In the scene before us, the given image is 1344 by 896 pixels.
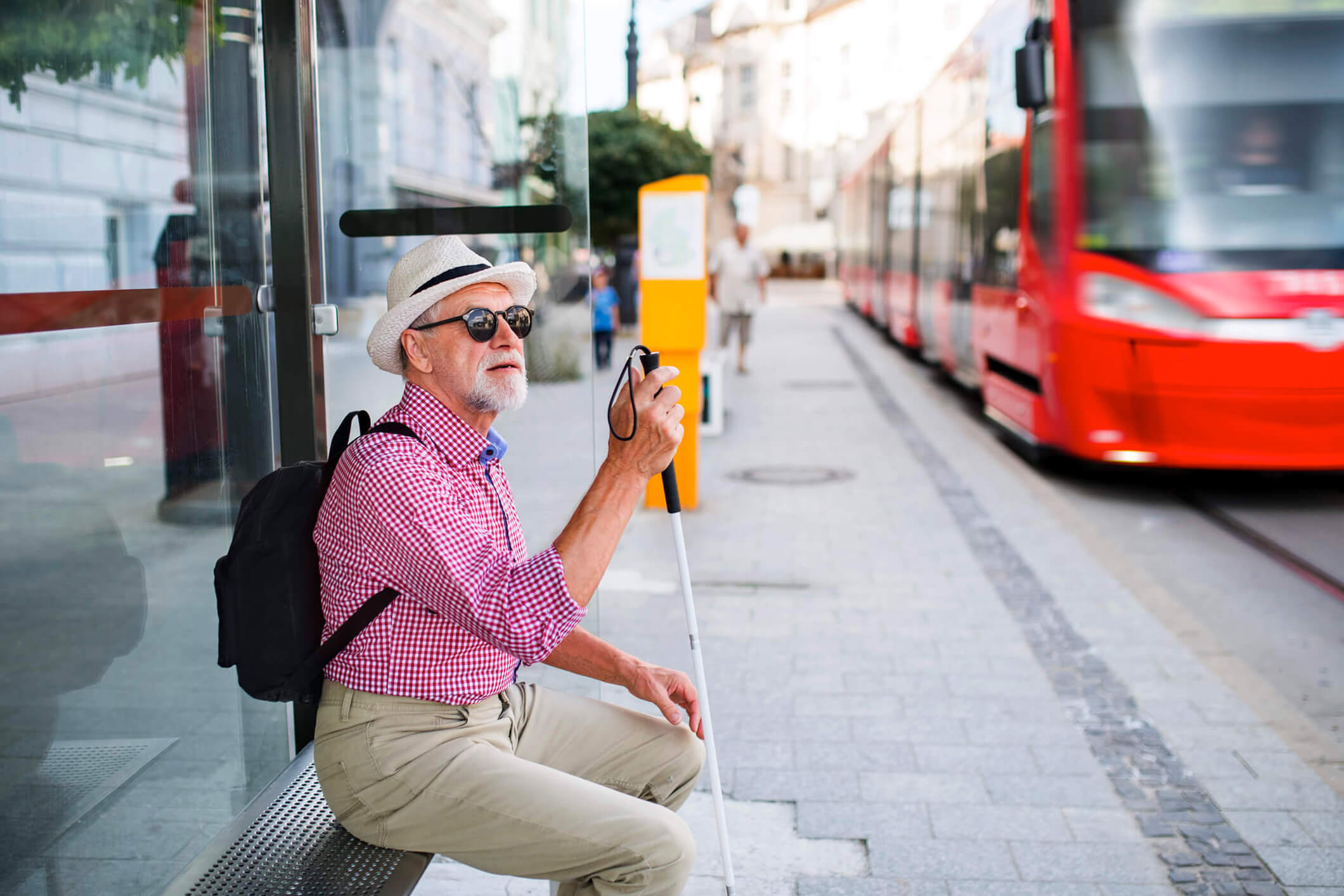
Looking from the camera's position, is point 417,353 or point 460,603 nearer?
point 460,603

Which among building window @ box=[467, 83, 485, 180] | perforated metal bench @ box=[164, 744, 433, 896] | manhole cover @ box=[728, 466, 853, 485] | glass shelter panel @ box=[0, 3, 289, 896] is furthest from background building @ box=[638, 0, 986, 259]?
perforated metal bench @ box=[164, 744, 433, 896]

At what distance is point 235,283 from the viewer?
10.8 ft

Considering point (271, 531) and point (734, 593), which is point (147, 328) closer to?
point (271, 531)

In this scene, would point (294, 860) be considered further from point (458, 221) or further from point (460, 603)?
point (458, 221)

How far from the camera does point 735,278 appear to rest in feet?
52.8

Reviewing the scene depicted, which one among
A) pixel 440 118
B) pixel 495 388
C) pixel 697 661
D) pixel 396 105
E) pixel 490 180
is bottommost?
pixel 697 661

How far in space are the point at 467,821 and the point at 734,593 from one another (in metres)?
4.15

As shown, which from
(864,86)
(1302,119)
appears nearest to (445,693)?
(1302,119)

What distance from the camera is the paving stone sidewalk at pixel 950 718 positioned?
3564 mm

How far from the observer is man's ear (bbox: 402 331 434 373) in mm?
2588

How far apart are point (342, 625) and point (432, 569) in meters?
0.27

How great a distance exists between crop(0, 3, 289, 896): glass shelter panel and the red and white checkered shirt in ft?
1.98

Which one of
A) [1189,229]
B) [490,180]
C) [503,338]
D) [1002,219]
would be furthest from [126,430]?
[1002,219]

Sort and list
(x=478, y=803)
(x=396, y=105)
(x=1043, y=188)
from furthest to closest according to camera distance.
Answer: (x=1043, y=188) → (x=396, y=105) → (x=478, y=803)
